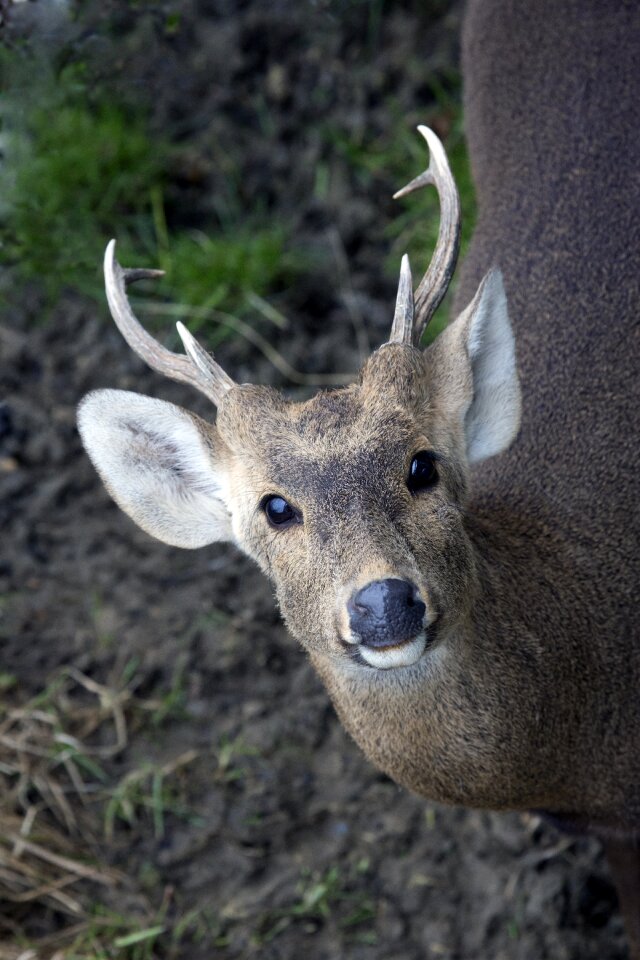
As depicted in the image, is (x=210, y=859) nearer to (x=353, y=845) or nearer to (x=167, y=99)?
(x=353, y=845)

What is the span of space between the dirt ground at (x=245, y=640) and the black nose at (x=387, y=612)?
1629 mm

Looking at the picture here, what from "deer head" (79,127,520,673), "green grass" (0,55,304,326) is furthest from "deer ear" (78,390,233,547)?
"green grass" (0,55,304,326)

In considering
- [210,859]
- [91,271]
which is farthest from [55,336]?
[210,859]

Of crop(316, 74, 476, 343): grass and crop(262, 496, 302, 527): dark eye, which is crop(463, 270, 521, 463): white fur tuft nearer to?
crop(262, 496, 302, 527): dark eye

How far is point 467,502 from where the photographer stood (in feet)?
9.68

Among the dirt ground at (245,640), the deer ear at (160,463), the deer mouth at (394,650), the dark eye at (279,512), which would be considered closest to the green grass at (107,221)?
the dirt ground at (245,640)

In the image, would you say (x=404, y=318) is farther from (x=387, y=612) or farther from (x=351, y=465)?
(x=387, y=612)

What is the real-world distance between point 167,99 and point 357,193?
943 mm

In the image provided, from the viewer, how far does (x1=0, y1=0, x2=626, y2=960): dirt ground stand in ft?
12.2

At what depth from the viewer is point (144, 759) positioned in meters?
4.07

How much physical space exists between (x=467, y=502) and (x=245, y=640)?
1503 millimetres

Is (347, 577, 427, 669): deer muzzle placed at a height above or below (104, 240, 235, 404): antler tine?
below

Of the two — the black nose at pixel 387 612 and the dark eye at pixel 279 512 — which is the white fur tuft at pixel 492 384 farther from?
the black nose at pixel 387 612

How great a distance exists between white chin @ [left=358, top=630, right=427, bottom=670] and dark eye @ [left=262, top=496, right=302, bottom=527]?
349mm
